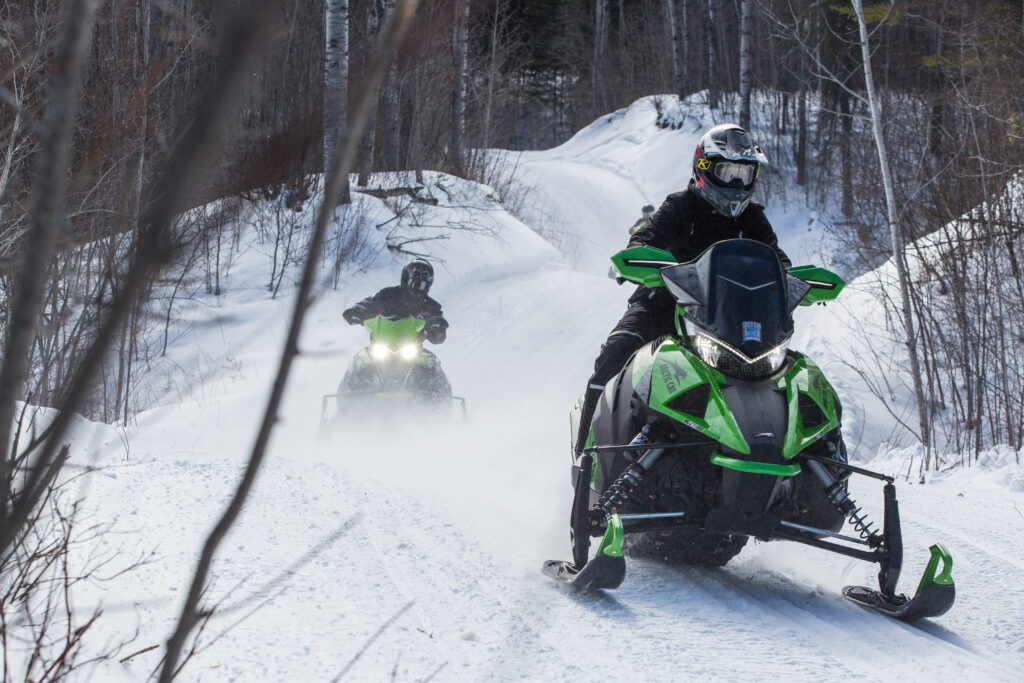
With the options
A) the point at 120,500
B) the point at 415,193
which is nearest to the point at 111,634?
the point at 120,500

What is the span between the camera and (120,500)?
3902mm

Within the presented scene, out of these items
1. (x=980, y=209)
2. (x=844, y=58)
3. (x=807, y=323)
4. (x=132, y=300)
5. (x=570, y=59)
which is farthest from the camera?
(x=570, y=59)

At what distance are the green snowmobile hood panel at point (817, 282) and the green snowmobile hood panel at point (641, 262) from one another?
55 centimetres

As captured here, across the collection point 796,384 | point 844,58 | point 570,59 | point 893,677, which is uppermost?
point 570,59

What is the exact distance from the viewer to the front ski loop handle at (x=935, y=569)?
3.36m

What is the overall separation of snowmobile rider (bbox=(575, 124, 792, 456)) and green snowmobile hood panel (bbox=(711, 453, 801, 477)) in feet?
3.18

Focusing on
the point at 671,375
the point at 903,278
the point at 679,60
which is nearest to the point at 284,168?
the point at 671,375

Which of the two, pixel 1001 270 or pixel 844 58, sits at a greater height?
pixel 844 58

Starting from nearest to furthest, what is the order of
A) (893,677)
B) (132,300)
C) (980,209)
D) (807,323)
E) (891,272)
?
(132,300) → (893,677) → (980,209) → (891,272) → (807,323)

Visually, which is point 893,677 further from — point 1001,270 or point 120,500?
point 1001,270

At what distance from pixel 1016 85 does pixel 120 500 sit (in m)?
8.91

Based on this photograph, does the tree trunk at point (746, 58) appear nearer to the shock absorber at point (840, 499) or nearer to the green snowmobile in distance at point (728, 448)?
the green snowmobile in distance at point (728, 448)

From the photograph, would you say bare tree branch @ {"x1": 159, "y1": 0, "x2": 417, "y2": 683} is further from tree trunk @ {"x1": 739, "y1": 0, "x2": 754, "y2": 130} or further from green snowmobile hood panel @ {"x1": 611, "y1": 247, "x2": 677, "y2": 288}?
tree trunk @ {"x1": 739, "y1": 0, "x2": 754, "y2": 130}

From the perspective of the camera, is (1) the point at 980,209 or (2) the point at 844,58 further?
(2) the point at 844,58
